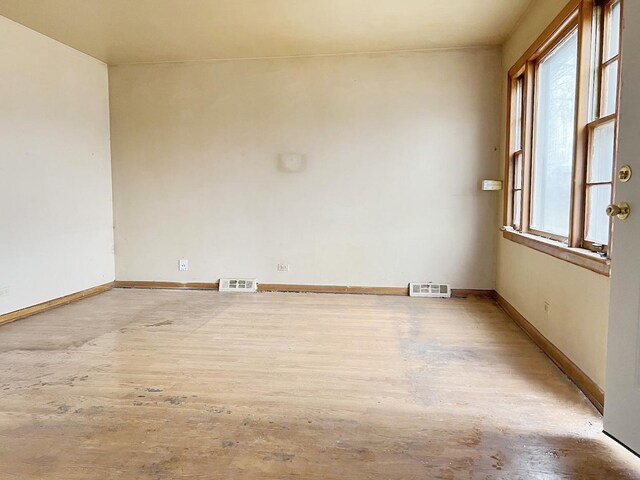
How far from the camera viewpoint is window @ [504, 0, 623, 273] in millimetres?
2361

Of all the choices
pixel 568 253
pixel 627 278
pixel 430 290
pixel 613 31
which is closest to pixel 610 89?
pixel 613 31

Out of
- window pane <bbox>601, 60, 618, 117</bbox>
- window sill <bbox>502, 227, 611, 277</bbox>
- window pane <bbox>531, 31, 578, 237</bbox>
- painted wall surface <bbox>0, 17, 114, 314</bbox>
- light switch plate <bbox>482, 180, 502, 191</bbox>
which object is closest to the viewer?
window sill <bbox>502, 227, 611, 277</bbox>

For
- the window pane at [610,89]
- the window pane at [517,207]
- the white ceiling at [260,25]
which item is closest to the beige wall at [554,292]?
the window pane at [517,207]

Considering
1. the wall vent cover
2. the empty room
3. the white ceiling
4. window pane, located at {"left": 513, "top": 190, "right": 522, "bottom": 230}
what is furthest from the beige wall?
the wall vent cover

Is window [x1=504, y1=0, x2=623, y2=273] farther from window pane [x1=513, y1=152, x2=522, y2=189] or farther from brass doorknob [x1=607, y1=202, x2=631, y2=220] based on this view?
brass doorknob [x1=607, y1=202, x2=631, y2=220]

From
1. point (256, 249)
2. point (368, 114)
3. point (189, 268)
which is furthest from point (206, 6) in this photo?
point (189, 268)

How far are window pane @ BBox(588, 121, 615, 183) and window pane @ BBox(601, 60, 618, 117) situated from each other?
0.28 ft

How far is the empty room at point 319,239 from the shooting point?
1.84m

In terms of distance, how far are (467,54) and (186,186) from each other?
3550 mm

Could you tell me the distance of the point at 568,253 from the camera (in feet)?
8.48

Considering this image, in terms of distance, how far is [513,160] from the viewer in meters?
4.19

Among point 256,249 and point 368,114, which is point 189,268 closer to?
point 256,249

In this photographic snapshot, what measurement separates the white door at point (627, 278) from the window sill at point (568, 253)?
39 cm

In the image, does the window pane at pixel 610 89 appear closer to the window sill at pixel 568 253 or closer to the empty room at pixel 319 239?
the empty room at pixel 319 239
